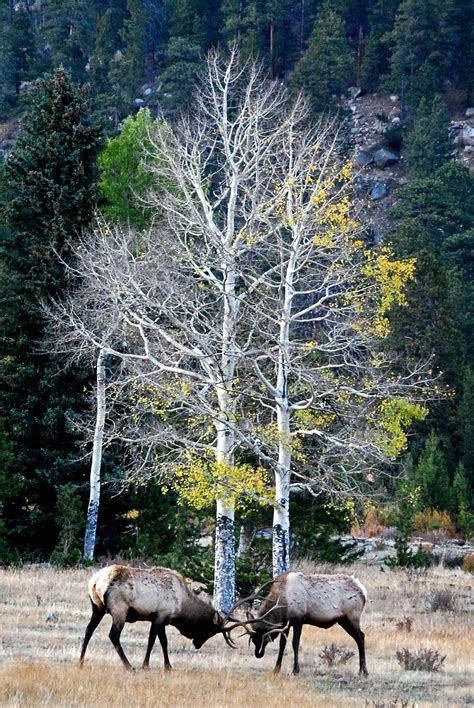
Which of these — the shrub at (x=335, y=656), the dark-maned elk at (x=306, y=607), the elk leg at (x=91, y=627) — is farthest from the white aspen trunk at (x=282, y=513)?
the elk leg at (x=91, y=627)

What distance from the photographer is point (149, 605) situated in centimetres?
1293

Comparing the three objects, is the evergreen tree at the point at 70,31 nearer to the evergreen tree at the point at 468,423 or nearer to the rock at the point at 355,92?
the rock at the point at 355,92

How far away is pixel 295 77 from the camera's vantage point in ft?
247

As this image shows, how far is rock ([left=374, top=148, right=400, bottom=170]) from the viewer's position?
82.8 meters

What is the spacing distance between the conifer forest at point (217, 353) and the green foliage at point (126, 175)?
0.09 meters

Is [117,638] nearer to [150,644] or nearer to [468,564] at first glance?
[150,644]

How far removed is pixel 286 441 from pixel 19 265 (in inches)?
474

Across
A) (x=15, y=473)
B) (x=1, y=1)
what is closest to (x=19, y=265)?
(x=15, y=473)

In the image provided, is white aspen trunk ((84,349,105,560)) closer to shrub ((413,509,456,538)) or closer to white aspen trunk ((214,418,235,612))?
white aspen trunk ((214,418,235,612))

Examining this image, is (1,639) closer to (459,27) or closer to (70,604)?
(70,604)

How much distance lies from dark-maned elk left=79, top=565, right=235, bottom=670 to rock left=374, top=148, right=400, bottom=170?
7224 cm

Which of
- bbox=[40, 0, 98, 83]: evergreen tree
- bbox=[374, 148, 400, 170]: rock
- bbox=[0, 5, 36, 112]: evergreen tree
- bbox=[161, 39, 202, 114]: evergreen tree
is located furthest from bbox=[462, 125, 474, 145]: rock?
bbox=[0, 5, 36, 112]: evergreen tree

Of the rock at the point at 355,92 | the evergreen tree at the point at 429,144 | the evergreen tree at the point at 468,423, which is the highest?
the rock at the point at 355,92

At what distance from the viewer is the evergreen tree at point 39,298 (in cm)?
2628
